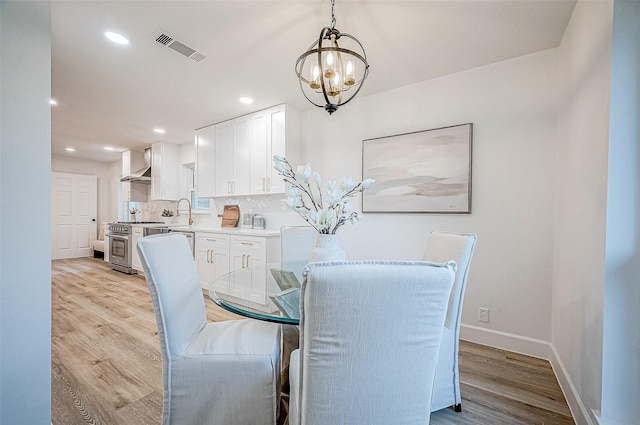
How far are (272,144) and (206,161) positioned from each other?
1.47 metres

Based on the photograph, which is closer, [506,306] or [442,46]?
[442,46]

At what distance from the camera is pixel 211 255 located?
12.7ft

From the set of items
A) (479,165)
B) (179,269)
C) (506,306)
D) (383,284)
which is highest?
(479,165)

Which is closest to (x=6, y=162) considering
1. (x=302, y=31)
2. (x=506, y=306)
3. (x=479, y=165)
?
(x=302, y=31)

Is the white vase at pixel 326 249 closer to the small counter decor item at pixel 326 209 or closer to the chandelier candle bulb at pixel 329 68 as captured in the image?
the small counter decor item at pixel 326 209

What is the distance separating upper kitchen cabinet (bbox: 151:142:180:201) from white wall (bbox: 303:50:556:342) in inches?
175

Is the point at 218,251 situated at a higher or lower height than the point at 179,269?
lower

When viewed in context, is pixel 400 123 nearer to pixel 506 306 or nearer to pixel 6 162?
pixel 506 306

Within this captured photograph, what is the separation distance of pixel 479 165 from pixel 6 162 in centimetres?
313

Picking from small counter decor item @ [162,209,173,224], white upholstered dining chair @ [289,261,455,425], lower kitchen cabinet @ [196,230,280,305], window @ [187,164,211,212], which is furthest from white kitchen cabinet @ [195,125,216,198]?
white upholstered dining chair @ [289,261,455,425]

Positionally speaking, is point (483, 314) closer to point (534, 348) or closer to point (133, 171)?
point (534, 348)

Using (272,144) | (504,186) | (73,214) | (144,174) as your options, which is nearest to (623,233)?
(504,186)

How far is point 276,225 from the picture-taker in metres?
3.95

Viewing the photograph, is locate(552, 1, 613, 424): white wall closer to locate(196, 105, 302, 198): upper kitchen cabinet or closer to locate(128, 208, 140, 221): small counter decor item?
locate(196, 105, 302, 198): upper kitchen cabinet
